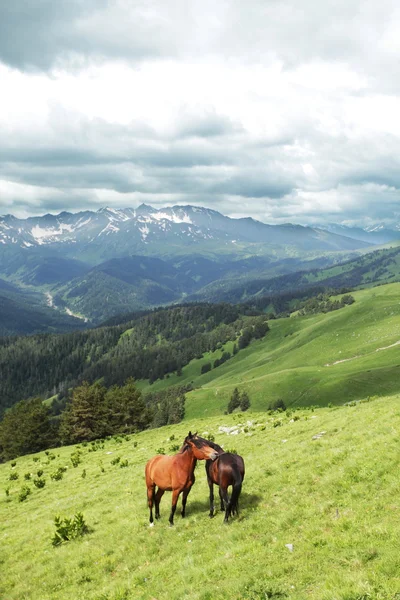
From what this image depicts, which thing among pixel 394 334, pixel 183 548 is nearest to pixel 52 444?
pixel 183 548

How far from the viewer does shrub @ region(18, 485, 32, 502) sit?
2891 centimetres

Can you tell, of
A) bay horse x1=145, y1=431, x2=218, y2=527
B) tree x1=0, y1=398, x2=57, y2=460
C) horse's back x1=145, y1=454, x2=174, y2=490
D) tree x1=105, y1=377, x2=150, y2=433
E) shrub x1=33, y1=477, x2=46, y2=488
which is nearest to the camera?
bay horse x1=145, y1=431, x2=218, y2=527

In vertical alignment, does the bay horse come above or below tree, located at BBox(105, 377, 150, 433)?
above

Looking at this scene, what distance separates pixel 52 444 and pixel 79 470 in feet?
164

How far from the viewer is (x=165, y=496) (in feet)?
66.9

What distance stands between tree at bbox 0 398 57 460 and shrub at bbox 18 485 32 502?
49.2 m

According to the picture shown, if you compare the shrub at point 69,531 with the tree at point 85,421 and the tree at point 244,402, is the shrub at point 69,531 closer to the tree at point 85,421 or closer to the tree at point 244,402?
the tree at point 85,421

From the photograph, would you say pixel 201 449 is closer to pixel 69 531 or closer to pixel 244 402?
pixel 69 531

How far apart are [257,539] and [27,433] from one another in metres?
75.6

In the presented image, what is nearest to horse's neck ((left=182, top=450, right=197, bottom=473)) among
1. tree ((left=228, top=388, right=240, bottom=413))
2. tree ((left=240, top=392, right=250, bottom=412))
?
tree ((left=240, top=392, right=250, bottom=412))

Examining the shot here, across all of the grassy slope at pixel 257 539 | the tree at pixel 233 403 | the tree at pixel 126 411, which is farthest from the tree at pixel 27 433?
the grassy slope at pixel 257 539

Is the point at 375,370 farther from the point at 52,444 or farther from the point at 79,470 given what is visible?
the point at 52,444

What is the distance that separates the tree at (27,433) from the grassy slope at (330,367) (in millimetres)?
46444

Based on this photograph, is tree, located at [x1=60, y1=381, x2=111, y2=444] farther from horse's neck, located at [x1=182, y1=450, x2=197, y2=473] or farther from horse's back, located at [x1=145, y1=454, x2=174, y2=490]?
horse's neck, located at [x1=182, y1=450, x2=197, y2=473]
